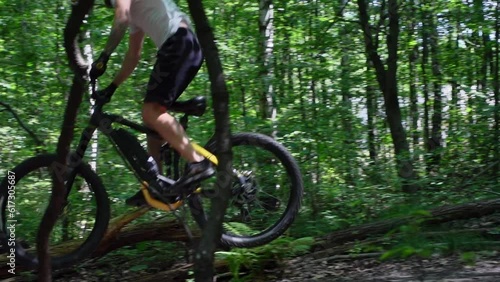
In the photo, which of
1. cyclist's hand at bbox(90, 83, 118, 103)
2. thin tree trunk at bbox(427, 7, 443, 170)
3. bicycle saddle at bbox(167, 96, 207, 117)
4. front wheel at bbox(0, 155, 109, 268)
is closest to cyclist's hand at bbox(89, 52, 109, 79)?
cyclist's hand at bbox(90, 83, 118, 103)

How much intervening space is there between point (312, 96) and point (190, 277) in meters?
4.33

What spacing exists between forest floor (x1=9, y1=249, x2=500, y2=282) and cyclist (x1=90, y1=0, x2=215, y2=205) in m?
0.89

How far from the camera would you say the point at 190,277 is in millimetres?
4117

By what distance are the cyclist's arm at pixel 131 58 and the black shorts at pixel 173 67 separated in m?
0.32

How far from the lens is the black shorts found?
3664mm

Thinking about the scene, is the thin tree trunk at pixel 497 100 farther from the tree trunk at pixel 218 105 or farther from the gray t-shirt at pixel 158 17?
the tree trunk at pixel 218 105

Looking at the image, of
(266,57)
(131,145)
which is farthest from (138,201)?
(266,57)

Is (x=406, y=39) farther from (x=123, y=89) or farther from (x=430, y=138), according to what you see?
(x=123, y=89)

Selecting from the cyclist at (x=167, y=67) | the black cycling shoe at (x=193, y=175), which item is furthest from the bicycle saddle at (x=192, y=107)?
the black cycling shoe at (x=193, y=175)

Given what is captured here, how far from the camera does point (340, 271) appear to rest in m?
4.04

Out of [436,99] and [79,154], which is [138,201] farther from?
[436,99]

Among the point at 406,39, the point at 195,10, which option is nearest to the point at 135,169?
the point at 195,10

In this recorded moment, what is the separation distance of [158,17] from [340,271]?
2198 mm

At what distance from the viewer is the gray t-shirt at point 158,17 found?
12.0ft
